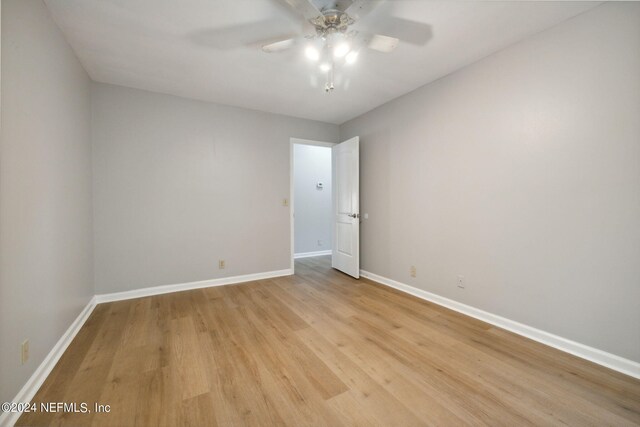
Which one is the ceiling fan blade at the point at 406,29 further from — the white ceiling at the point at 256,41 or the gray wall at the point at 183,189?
the gray wall at the point at 183,189

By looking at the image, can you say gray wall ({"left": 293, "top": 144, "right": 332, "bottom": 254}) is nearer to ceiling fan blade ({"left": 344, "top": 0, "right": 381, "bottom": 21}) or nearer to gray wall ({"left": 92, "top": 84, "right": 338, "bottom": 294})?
gray wall ({"left": 92, "top": 84, "right": 338, "bottom": 294})

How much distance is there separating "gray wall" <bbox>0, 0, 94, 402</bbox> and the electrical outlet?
0.14 feet

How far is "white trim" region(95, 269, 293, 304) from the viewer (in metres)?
3.10

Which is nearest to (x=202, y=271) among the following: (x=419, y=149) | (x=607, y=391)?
(x=419, y=149)

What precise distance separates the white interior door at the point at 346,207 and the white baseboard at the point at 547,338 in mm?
1190

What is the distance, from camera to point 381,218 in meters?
3.79

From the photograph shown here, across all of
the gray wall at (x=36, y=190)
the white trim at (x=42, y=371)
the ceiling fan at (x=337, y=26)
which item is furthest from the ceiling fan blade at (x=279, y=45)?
the white trim at (x=42, y=371)

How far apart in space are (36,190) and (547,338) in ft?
13.1

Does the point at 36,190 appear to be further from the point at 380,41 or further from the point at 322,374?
the point at 380,41

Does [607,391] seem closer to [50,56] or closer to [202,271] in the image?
[202,271]

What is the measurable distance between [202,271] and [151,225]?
0.90 meters

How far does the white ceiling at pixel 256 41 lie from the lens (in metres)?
1.88

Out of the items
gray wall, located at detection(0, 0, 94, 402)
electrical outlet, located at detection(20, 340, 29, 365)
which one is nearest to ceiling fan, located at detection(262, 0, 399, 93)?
gray wall, located at detection(0, 0, 94, 402)

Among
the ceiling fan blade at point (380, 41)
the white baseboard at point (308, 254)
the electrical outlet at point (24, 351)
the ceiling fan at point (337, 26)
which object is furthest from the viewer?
the white baseboard at point (308, 254)
